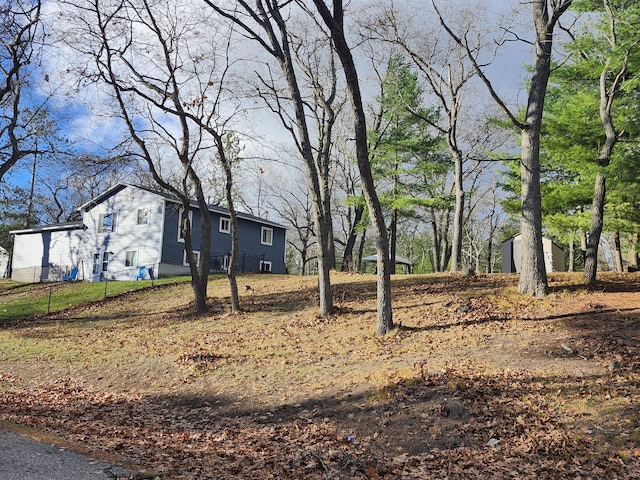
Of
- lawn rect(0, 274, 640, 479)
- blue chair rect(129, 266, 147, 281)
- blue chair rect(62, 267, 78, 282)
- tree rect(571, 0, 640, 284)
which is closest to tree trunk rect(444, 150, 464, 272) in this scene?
lawn rect(0, 274, 640, 479)

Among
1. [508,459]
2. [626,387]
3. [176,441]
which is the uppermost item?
[626,387]

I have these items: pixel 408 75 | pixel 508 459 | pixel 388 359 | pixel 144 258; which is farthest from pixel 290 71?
pixel 144 258

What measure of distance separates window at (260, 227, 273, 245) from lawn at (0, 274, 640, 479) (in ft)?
60.4

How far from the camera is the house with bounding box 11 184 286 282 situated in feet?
91.5

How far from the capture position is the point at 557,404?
6.04 metres

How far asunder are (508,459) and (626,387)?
244 centimetres

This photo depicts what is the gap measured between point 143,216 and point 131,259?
2.77m

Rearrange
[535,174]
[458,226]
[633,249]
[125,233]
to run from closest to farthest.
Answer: [535,174], [458,226], [633,249], [125,233]

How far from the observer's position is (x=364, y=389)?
7.32 meters

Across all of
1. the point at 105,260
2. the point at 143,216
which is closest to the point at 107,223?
the point at 105,260

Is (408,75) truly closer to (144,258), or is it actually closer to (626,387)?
(144,258)

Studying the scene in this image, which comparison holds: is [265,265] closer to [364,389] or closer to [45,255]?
[45,255]

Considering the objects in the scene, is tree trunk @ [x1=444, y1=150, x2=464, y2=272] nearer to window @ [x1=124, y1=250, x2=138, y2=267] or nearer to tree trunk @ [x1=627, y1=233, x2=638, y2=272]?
tree trunk @ [x1=627, y1=233, x2=638, y2=272]

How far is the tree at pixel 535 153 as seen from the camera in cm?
1135
